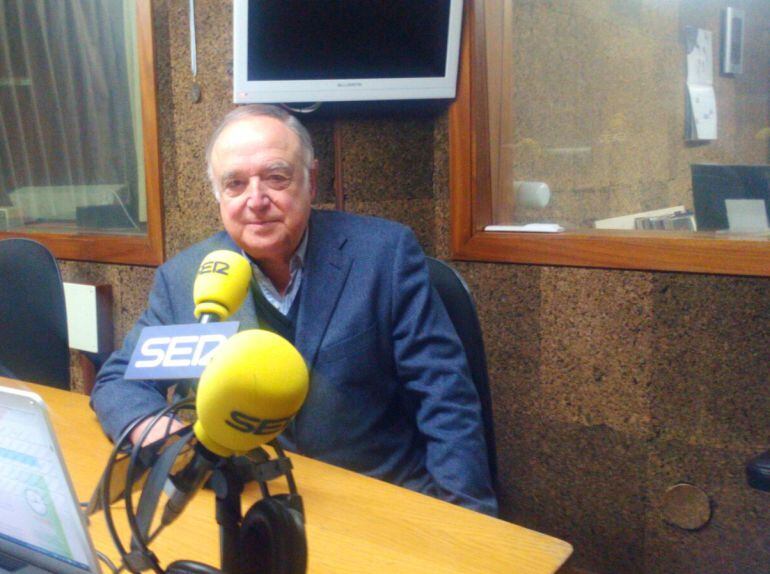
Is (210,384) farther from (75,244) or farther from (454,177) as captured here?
(75,244)

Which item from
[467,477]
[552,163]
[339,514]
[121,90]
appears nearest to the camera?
[339,514]

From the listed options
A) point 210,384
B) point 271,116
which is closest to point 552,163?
point 271,116

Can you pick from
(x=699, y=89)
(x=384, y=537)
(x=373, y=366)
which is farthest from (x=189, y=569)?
(x=699, y=89)

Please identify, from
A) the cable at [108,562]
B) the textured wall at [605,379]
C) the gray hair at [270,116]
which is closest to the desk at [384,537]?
the cable at [108,562]

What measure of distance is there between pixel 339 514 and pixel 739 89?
2.10 meters

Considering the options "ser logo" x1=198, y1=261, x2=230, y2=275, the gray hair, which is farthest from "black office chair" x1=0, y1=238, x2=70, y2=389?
"ser logo" x1=198, y1=261, x2=230, y2=275

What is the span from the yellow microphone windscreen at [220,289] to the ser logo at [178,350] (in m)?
0.08

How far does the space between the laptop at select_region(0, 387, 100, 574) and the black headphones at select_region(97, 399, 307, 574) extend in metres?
0.06

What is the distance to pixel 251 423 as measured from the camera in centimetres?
59

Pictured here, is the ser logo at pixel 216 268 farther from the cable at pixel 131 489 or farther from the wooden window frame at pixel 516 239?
the wooden window frame at pixel 516 239

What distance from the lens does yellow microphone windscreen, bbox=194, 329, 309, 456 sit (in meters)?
0.57

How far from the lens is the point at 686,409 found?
1.80 metres

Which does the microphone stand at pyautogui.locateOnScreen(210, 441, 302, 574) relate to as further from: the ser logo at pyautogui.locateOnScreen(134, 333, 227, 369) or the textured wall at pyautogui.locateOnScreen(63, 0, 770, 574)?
the textured wall at pyautogui.locateOnScreen(63, 0, 770, 574)

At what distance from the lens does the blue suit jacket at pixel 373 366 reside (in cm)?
145
